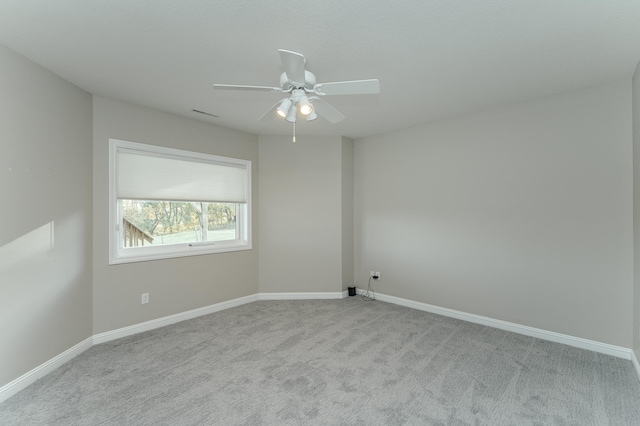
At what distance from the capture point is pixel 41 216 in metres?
2.53

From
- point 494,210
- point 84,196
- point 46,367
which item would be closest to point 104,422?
point 46,367

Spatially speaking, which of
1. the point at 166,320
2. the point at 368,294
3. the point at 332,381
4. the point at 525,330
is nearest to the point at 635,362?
the point at 525,330

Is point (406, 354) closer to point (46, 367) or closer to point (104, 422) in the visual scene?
point (104, 422)

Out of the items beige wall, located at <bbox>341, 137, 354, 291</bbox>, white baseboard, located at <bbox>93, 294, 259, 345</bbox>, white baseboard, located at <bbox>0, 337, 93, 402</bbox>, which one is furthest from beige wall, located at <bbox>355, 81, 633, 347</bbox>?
white baseboard, located at <bbox>0, 337, 93, 402</bbox>

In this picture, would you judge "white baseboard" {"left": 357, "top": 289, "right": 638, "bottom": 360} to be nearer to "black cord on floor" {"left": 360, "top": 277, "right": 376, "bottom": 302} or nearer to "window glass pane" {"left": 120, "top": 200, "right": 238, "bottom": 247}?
"black cord on floor" {"left": 360, "top": 277, "right": 376, "bottom": 302}

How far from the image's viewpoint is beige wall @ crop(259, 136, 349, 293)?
466 centimetres

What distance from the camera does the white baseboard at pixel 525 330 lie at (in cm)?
280

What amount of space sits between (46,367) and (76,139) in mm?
1992

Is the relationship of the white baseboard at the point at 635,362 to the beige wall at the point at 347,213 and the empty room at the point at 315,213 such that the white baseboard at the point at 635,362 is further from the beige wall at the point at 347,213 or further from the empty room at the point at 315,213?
the beige wall at the point at 347,213

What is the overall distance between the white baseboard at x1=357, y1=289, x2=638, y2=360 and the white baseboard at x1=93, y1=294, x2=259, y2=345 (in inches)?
86.0

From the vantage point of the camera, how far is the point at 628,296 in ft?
9.00

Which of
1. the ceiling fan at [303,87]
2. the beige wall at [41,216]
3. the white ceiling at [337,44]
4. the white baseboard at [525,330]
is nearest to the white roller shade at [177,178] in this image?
the beige wall at [41,216]

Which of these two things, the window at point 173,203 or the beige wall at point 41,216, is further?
the window at point 173,203

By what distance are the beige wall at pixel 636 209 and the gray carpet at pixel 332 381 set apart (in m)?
0.34
